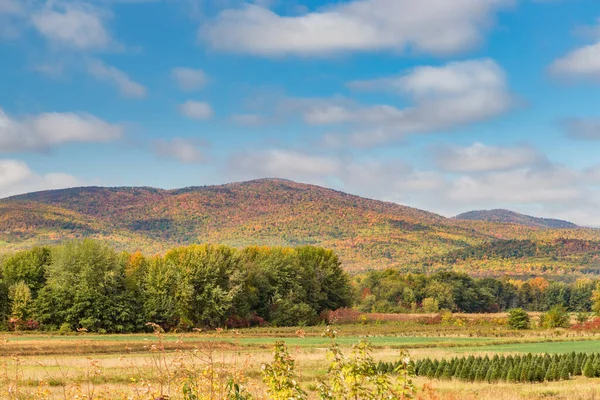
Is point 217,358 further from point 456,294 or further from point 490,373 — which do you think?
point 456,294

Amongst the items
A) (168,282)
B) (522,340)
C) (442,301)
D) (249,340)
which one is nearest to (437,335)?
(522,340)

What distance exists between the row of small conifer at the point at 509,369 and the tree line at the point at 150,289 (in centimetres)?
4126

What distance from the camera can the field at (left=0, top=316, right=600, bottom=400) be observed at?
44.3ft

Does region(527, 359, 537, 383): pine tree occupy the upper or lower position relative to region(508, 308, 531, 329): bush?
upper

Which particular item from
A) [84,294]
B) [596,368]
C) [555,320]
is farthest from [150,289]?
[596,368]

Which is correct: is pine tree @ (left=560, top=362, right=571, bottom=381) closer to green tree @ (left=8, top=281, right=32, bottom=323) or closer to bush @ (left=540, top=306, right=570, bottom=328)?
green tree @ (left=8, top=281, right=32, bottom=323)

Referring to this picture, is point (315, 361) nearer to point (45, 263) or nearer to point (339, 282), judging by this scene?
point (45, 263)

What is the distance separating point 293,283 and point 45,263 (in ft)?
109

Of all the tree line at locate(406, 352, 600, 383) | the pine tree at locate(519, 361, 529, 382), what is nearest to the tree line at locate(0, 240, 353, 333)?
the tree line at locate(406, 352, 600, 383)

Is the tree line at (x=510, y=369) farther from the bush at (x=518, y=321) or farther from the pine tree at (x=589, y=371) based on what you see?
the bush at (x=518, y=321)

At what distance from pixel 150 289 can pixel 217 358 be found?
142ft

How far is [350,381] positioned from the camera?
10.5 metres

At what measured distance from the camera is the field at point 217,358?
Answer: 1349 centimetres

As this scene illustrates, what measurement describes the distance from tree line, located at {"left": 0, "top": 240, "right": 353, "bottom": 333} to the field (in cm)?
730
